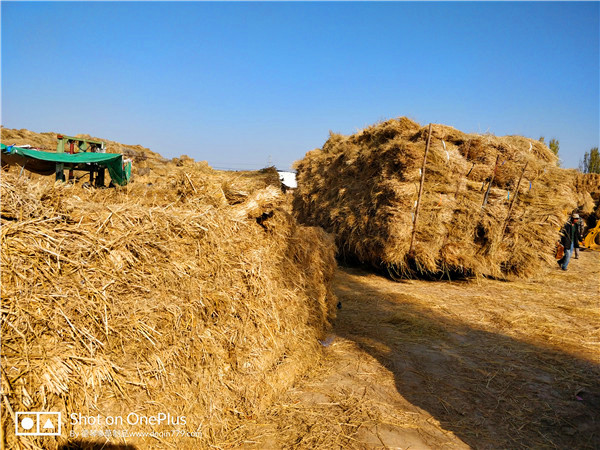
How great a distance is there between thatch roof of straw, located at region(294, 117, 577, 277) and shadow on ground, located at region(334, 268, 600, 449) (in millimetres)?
2166

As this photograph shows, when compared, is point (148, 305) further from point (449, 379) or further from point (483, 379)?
point (483, 379)

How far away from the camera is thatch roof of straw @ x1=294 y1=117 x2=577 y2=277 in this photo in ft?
27.7

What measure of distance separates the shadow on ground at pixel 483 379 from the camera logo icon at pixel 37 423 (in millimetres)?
3096

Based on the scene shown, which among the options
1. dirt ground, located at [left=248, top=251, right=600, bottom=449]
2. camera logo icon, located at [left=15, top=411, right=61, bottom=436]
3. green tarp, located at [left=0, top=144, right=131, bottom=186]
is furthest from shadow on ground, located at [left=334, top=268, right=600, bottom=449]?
green tarp, located at [left=0, top=144, right=131, bottom=186]

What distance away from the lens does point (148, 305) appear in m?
2.80

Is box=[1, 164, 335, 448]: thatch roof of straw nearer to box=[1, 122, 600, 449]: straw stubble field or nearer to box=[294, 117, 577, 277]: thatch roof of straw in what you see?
box=[1, 122, 600, 449]: straw stubble field

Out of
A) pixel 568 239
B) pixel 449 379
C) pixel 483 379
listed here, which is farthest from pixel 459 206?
pixel 568 239

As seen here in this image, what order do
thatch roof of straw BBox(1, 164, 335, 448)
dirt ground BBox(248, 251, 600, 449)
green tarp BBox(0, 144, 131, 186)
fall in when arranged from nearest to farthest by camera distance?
thatch roof of straw BBox(1, 164, 335, 448) < dirt ground BBox(248, 251, 600, 449) < green tarp BBox(0, 144, 131, 186)

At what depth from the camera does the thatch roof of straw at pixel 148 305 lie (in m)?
2.22

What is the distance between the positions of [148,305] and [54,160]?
9147 millimetres

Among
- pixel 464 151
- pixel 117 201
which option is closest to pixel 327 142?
pixel 464 151

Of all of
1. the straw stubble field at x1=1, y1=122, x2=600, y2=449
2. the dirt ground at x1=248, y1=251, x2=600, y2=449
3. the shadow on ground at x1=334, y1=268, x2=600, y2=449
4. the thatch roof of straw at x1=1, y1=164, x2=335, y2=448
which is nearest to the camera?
the thatch roof of straw at x1=1, y1=164, x2=335, y2=448

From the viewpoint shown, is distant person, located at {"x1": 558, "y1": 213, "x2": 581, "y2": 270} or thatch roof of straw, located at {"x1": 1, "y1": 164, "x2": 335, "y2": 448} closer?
thatch roof of straw, located at {"x1": 1, "y1": 164, "x2": 335, "y2": 448}

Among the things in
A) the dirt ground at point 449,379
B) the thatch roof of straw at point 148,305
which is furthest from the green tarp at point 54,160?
the dirt ground at point 449,379
